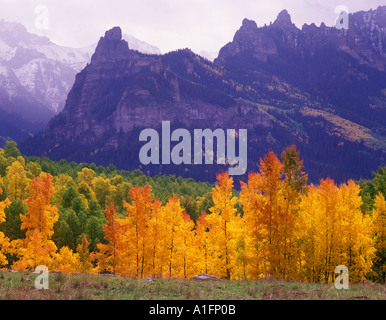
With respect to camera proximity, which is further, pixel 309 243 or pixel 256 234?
pixel 309 243

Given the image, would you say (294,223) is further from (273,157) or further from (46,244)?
(46,244)

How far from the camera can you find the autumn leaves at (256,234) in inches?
1036

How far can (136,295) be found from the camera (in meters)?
13.6

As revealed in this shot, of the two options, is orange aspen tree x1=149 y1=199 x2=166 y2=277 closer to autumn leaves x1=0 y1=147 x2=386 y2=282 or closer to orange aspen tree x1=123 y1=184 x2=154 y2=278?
autumn leaves x1=0 y1=147 x2=386 y2=282

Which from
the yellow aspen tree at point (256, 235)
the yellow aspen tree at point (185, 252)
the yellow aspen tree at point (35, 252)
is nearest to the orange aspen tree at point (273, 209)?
the yellow aspen tree at point (256, 235)

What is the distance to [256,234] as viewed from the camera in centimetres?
2591

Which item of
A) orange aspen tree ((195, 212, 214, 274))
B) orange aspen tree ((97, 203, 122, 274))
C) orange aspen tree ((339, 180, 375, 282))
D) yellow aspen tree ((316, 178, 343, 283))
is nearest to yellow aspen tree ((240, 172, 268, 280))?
orange aspen tree ((195, 212, 214, 274))

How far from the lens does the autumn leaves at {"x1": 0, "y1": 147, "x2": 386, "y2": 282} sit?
26312 mm

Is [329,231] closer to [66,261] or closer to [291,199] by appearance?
[291,199]

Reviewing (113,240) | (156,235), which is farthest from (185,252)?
(113,240)

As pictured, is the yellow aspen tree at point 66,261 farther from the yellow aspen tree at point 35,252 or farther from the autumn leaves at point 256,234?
the yellow aspen tree at point 35,252

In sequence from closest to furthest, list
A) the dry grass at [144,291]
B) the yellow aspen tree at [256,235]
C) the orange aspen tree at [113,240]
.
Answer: the dry grass at [144,291]
the yellow aspen tree at [256,235]
the orange aspen tree at [113,240]
